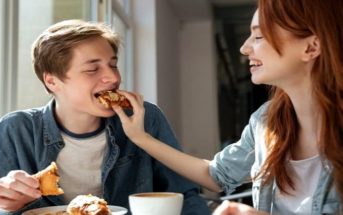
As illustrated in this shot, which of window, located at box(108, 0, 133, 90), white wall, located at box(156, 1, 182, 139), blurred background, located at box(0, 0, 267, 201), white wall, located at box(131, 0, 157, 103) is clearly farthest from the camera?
white wall, located at box(156, 1, 182, 139)

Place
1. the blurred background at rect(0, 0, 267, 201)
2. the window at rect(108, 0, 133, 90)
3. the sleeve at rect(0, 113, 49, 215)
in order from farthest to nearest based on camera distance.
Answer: the window at rect(108, 0, 133, 90), the blurred background at rect(0, 0, 267, 201), the sleeve at rect(0, 113, 49, 215)

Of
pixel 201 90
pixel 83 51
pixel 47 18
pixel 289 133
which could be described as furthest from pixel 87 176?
pixel 201 90

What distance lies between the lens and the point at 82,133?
116 cm

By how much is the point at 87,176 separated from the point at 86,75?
26cm

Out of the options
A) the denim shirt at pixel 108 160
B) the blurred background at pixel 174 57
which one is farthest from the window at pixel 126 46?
the denim shirt at pixel 108 160

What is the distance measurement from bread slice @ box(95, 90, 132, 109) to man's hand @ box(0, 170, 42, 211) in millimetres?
341

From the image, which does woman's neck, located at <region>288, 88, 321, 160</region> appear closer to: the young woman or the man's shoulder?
the young woman

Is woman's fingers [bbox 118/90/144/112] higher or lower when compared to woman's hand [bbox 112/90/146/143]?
higher

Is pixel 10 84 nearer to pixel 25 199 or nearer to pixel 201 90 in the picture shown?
pixel 25 199

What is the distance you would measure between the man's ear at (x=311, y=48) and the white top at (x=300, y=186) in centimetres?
22

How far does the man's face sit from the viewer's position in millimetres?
1181

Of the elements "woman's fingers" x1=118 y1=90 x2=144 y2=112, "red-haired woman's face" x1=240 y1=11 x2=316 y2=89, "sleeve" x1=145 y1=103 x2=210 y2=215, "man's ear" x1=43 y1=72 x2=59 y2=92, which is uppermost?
"red-haired woman's face" x1=240 y1=11 x2=316 y2=89

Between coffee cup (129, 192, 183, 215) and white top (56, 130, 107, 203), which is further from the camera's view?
white top (56, 130, 107, 203)

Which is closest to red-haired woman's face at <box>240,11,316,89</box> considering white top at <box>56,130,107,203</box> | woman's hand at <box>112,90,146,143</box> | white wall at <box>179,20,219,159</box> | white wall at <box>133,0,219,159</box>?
woman's hand at <box>112,90,146,143</box>
